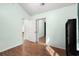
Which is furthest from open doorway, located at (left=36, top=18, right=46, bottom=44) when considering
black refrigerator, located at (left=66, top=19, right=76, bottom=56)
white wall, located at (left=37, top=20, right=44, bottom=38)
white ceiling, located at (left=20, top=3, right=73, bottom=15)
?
black refrigerator, located at (left=66, top=19, right=76, bottom=56)

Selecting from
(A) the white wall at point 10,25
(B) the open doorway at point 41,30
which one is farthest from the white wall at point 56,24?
(A) the white wall at point 10,25

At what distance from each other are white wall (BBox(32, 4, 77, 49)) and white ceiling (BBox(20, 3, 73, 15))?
0.18 ft

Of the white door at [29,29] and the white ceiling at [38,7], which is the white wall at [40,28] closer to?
the white door at [29,29]

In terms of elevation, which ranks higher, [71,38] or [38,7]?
[38,7]

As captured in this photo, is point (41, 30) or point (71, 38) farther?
point (41, 30)

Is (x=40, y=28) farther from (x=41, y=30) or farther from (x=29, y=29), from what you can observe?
(x=29, y=29)

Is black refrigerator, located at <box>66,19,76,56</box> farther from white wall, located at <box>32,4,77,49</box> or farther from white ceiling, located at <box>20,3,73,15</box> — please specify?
white ceiling, located at <box>20,3,73,15</box>

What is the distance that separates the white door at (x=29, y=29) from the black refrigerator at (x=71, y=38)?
1.91 feet

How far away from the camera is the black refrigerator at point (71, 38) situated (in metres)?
1.98

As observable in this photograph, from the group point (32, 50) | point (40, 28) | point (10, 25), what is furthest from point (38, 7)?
point (32, 50)

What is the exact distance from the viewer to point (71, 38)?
199cm

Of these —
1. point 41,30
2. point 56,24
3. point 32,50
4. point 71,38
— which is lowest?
point 32,50

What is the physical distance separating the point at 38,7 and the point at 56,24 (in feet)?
1.39

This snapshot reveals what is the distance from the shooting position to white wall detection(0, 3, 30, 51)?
1959 mm
